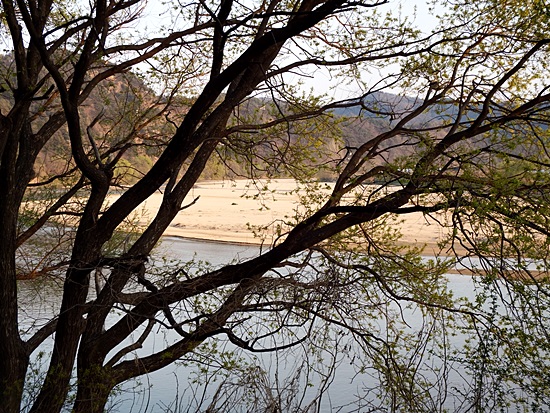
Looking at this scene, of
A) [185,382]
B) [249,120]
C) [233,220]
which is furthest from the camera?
[233,220]

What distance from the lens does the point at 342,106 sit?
4.19 meters

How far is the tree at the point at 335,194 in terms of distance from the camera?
336 cm

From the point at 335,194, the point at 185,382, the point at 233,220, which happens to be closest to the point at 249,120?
the point at 335,194

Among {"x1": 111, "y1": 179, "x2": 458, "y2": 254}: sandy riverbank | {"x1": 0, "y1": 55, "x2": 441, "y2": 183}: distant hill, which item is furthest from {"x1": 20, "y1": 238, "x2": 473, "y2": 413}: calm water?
{"x1": 111, "y1": 179, "x2": 458, "y2": 254}: sandy riverbank

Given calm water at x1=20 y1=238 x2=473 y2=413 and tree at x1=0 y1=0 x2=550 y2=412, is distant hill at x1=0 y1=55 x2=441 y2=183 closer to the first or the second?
tree at x1=0 y1=0 x2=550 y2=412

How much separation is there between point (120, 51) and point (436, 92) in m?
2.36

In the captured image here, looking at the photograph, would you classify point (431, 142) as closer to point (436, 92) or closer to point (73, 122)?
point (436, 92)

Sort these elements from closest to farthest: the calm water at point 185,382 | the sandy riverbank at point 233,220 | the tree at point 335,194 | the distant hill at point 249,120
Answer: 1. the tree at point 335,194
2. the distant hill at point 249,120
3. the calm water at point 185,382
4. the sandy riverbank at point 233,220

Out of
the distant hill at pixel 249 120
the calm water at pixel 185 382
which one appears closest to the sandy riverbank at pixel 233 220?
the calm water at pixel 185 382

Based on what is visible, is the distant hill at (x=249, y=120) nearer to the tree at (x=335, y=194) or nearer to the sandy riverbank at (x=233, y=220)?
the tree at (x=335, y=194)

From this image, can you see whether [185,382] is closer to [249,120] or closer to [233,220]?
[249,120]

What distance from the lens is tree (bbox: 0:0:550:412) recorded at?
336 cm

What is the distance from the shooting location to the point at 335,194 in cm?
386

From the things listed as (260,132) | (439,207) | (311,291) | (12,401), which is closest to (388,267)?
(311,291)
